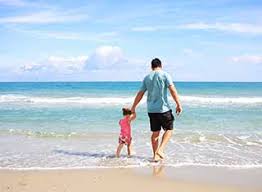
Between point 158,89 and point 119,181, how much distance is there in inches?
78.6

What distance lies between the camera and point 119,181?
6102 millimetres

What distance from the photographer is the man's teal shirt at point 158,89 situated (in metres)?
7.40

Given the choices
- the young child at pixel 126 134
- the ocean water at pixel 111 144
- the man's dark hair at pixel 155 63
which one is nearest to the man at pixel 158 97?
the man's dark hair at pixel 155 63

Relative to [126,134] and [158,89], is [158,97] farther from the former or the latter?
[126,134]

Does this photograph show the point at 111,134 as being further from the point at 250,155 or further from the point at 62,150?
the point at 250,155

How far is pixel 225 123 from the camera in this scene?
14.0 m

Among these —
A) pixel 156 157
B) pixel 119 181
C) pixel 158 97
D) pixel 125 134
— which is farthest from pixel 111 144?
pixel 119 181

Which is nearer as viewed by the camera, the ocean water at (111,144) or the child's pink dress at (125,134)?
the ocean water at (111,144)

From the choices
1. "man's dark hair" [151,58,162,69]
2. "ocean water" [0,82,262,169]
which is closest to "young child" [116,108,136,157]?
"ocean water" [0,82,262,169]

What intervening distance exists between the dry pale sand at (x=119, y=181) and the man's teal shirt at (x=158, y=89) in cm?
110

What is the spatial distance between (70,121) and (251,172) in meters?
8.96

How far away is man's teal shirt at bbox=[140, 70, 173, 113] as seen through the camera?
24.3ft

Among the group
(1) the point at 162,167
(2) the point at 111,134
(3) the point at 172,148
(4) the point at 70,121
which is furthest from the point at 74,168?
(4) the point at 70,121

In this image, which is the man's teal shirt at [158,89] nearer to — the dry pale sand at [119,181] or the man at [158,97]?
the man at [158,97]
